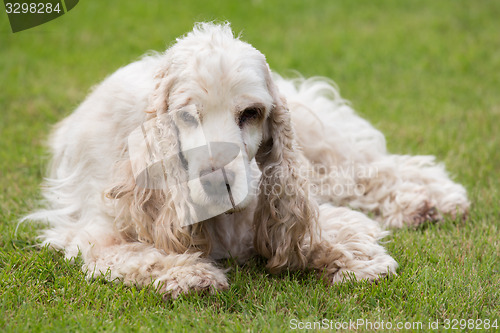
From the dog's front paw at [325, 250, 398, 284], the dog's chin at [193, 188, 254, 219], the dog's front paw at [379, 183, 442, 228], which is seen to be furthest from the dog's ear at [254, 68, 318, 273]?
the dog's front paw at [379, 183, 442, 228]

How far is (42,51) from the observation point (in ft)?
26.9

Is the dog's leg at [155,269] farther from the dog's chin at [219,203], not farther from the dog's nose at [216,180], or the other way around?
the dog's nose at [216,180]

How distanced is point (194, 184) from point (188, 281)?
53cm

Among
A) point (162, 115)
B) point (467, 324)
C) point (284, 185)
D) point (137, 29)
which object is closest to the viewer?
point (467, 324)

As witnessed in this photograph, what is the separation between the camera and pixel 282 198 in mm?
3414

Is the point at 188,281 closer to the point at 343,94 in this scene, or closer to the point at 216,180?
the point at 216,180

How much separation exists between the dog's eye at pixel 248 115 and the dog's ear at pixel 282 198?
0.64ft

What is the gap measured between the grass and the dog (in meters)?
0.13

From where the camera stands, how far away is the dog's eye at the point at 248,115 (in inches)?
121

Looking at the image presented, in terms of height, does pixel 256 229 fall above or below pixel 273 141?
below

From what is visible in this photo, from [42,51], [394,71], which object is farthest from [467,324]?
[42,51]

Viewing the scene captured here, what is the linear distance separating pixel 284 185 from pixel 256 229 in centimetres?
34

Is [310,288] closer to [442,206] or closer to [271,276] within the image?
[271,276]

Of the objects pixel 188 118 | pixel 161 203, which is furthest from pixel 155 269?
pixel 188 118
